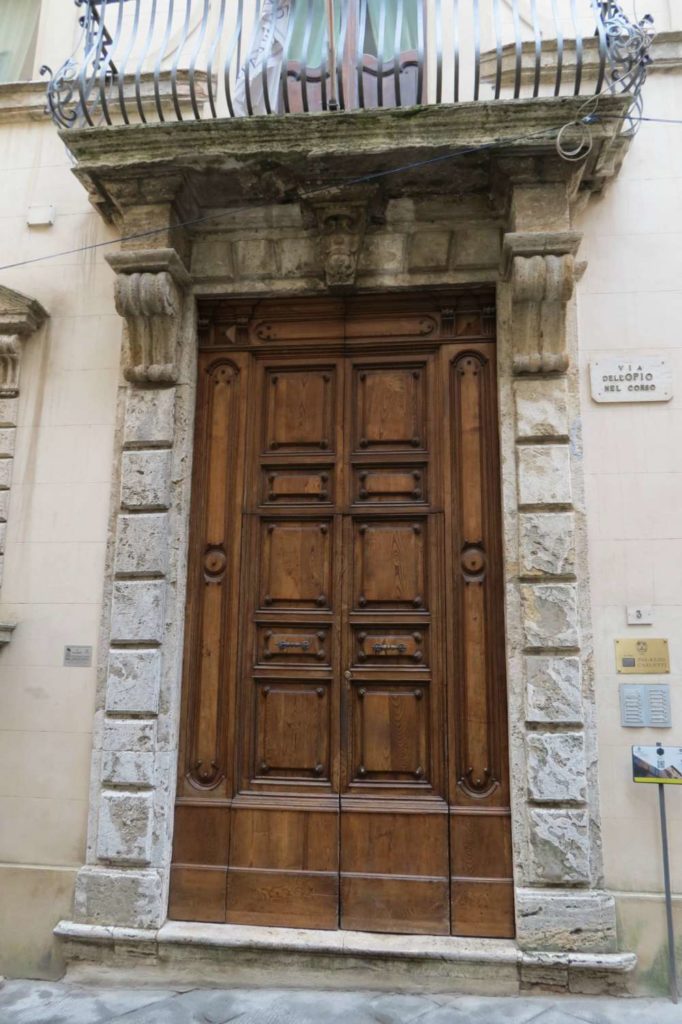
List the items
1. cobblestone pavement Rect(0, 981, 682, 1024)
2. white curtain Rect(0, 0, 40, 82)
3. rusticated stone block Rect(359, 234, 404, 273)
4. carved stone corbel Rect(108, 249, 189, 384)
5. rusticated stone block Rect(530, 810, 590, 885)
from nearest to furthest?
cobblestone pavement Rect(0, 981, 682, 1024)
rusticated stone block Rect(530, 810, 590, 885)
carved stone corbel Rect(108, 249, 189, 384)
rusticated stone block Rect(359, 234, 404, 273)
white curtain Rect(0, 0, 40, 82)

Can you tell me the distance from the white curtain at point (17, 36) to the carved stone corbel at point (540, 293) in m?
3.84

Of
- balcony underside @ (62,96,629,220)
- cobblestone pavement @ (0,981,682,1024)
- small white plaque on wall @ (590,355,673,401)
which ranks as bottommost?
cobblestone pavement @ (0,981,682,1024)

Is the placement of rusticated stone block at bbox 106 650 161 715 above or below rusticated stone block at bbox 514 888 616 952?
above

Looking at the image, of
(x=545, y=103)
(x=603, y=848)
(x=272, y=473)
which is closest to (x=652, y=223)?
(x=545, y=103)

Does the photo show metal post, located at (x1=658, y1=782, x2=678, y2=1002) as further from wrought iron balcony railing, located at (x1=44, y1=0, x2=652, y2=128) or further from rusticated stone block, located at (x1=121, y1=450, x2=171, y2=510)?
wrought iron balcony railing, located at (x1=44, y1=0, x2=652, y2=128)

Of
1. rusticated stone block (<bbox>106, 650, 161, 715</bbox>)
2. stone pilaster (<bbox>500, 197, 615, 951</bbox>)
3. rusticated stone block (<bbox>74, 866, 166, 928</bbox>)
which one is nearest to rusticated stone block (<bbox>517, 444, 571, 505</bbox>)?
stone pilaster (<bbox>500, 197, 615, 951</bbox>)

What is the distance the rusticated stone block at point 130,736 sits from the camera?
409 cm

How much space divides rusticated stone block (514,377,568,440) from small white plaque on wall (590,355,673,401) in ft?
0.71

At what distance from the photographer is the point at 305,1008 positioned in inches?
140

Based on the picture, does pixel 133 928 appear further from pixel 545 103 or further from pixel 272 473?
pixel 545 103

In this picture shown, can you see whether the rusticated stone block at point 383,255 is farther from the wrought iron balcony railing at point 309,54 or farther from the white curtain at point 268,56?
the white curtain at point 268,56

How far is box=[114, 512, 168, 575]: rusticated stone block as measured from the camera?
14.0 feet

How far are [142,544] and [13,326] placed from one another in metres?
1.63

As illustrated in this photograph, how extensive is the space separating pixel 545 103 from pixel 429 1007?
14.9ft
